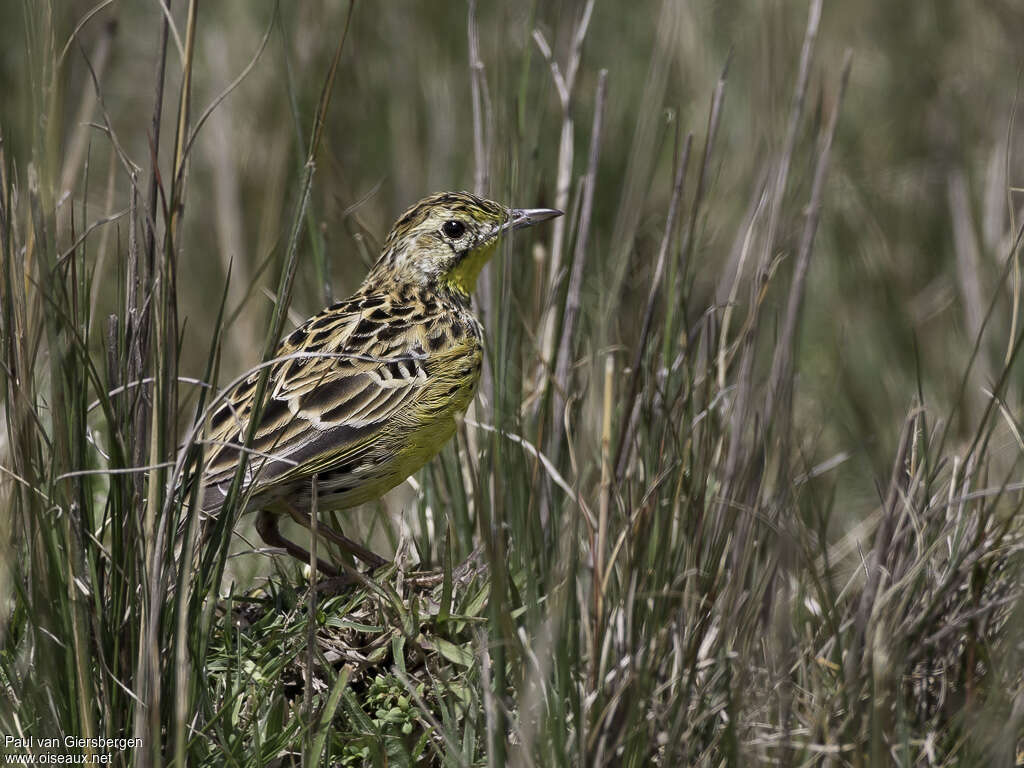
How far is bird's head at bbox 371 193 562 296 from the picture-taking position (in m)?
5.05

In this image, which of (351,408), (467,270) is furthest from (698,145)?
(351,408)

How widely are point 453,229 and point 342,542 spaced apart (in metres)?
1.47

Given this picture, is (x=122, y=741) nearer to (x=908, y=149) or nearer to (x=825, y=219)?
(x=825, y=219)

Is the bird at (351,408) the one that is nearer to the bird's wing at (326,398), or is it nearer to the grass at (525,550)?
the bird's wing at (326,398)

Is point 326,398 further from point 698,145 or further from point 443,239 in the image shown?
point 698,145

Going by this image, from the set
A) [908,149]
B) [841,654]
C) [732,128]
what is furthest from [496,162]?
[908,149]

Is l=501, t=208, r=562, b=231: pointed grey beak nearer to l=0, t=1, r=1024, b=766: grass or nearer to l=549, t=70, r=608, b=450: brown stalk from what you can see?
l=0, t=1, r=1024, b=766: grass

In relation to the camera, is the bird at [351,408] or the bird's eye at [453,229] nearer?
the bird at [351,408]

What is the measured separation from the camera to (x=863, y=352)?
7.99 meters

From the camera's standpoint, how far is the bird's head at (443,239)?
5.05 m

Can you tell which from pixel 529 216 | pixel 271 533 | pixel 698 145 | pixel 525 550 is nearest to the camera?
pixel 525 550

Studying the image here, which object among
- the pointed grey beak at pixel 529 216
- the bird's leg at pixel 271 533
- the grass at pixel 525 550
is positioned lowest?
the bird's leg at pixel 271 533

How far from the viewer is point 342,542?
4.18 m

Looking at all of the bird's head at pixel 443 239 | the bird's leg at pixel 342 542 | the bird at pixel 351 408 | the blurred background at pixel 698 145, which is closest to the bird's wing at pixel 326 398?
the bird at pixel 351 408
